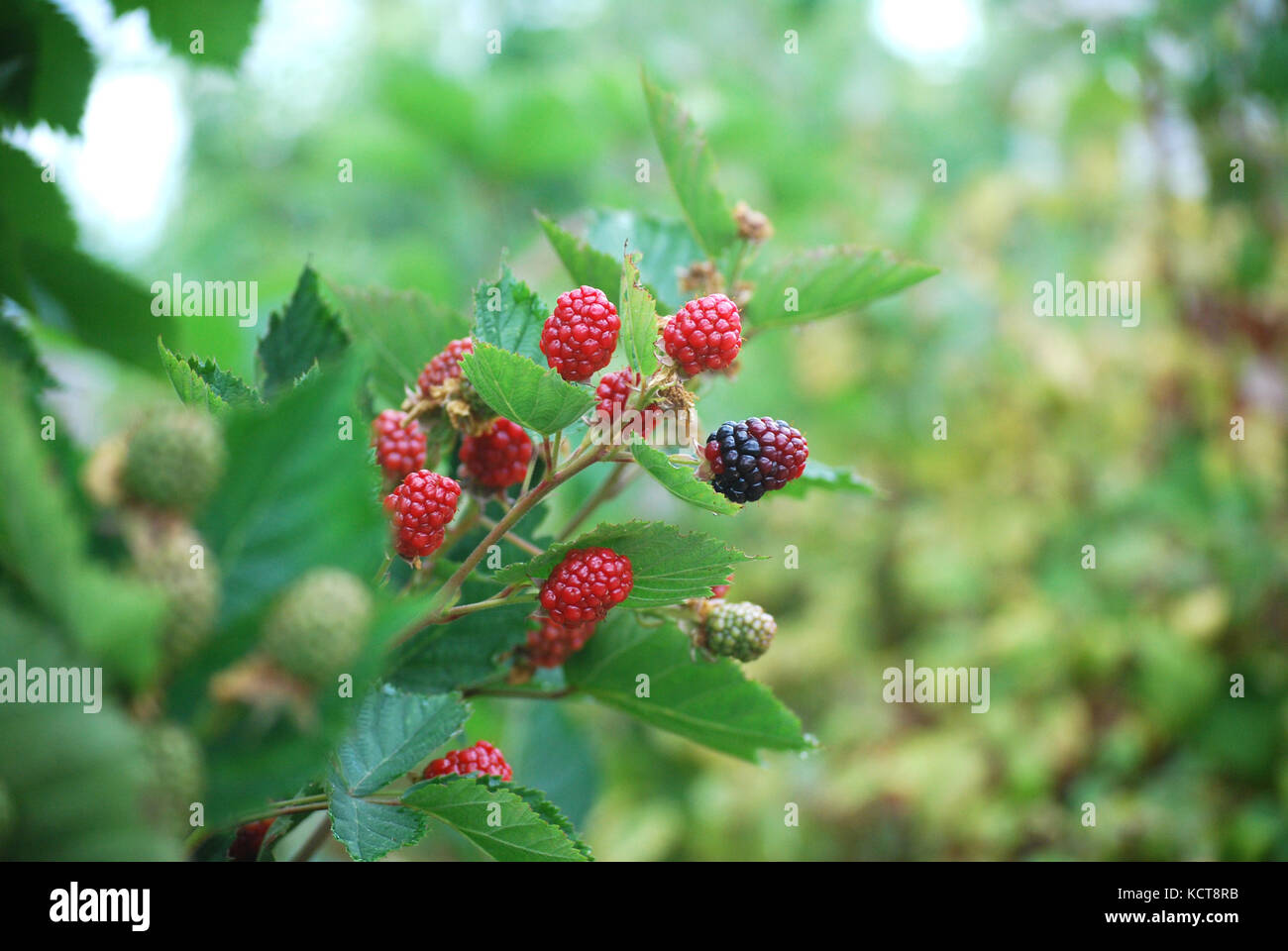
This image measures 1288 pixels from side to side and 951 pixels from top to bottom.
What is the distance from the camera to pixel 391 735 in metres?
0.35

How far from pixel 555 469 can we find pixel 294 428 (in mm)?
118

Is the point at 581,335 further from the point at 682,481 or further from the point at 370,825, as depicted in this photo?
the point at 370,825

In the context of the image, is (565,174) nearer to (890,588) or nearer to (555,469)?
(890,588)

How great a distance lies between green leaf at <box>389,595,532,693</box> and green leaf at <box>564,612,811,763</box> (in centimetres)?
4

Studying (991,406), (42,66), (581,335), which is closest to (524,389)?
(581,335)

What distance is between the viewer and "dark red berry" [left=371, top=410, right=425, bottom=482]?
0.35 meters

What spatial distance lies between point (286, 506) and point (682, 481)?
0.12m

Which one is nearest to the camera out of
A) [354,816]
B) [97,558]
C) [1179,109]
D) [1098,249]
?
[97,558]

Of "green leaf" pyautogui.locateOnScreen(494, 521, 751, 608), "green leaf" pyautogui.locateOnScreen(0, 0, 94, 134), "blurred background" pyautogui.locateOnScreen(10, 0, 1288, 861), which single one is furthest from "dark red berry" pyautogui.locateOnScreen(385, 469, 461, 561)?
"blurred background" pyautogui.locateOnScreen(10, 0, 1288, 861)

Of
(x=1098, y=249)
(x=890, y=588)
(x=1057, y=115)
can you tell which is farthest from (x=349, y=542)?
(x=1057, y=115)

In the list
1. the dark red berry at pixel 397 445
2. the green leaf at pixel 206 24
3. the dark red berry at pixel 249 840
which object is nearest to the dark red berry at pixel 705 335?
the dark red berry at pixel 397 445

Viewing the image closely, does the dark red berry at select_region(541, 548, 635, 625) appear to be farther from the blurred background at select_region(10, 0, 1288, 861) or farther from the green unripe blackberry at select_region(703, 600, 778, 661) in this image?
the blurred background at select_region(10, 0, 1288, 861)

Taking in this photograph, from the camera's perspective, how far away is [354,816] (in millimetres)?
315
